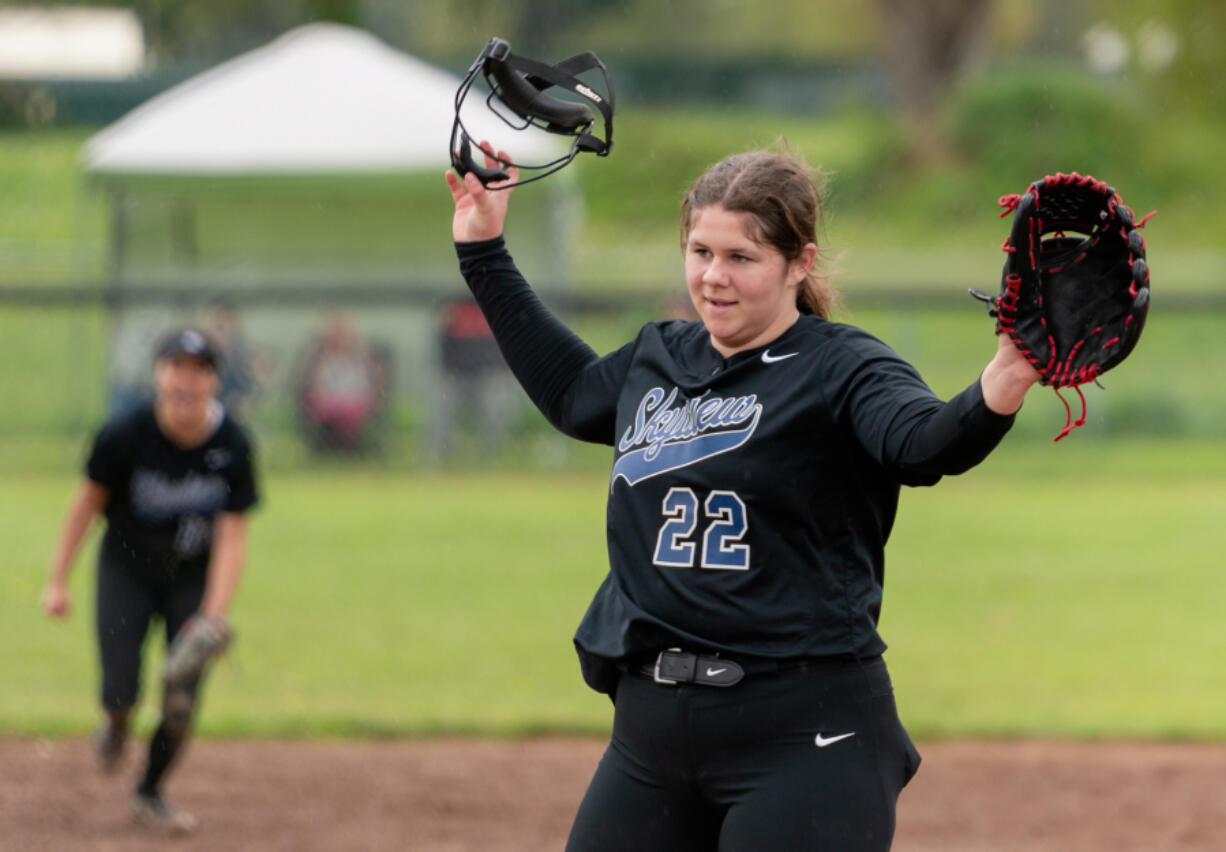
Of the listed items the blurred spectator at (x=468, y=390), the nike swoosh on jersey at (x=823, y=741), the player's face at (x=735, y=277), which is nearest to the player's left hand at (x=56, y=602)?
the player's face at (x=735, y=277)

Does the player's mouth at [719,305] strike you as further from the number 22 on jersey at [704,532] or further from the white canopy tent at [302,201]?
the white canopy tent at [302,201]

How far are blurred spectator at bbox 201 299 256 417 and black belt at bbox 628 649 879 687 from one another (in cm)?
1095

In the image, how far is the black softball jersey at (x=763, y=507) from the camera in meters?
2.64

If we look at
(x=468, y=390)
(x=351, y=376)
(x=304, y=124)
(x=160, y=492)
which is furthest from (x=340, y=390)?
(x=160, y=492)

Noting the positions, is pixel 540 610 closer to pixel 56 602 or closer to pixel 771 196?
pixel 56 602

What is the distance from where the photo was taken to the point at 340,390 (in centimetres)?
1370

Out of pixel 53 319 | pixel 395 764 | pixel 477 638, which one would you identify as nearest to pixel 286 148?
pixel 53 319

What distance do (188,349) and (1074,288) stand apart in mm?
3768

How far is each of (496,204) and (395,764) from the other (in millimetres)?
3782

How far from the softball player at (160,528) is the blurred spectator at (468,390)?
8.18 metres

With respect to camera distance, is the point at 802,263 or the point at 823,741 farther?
the point at 802,263

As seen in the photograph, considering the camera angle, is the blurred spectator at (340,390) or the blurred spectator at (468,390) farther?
the blurred spectator at (468,390)

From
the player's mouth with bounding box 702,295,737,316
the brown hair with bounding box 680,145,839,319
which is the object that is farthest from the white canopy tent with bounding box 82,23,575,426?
the player's mouth with bounding box 702,295,737,316

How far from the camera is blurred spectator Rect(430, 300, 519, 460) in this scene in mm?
13844
